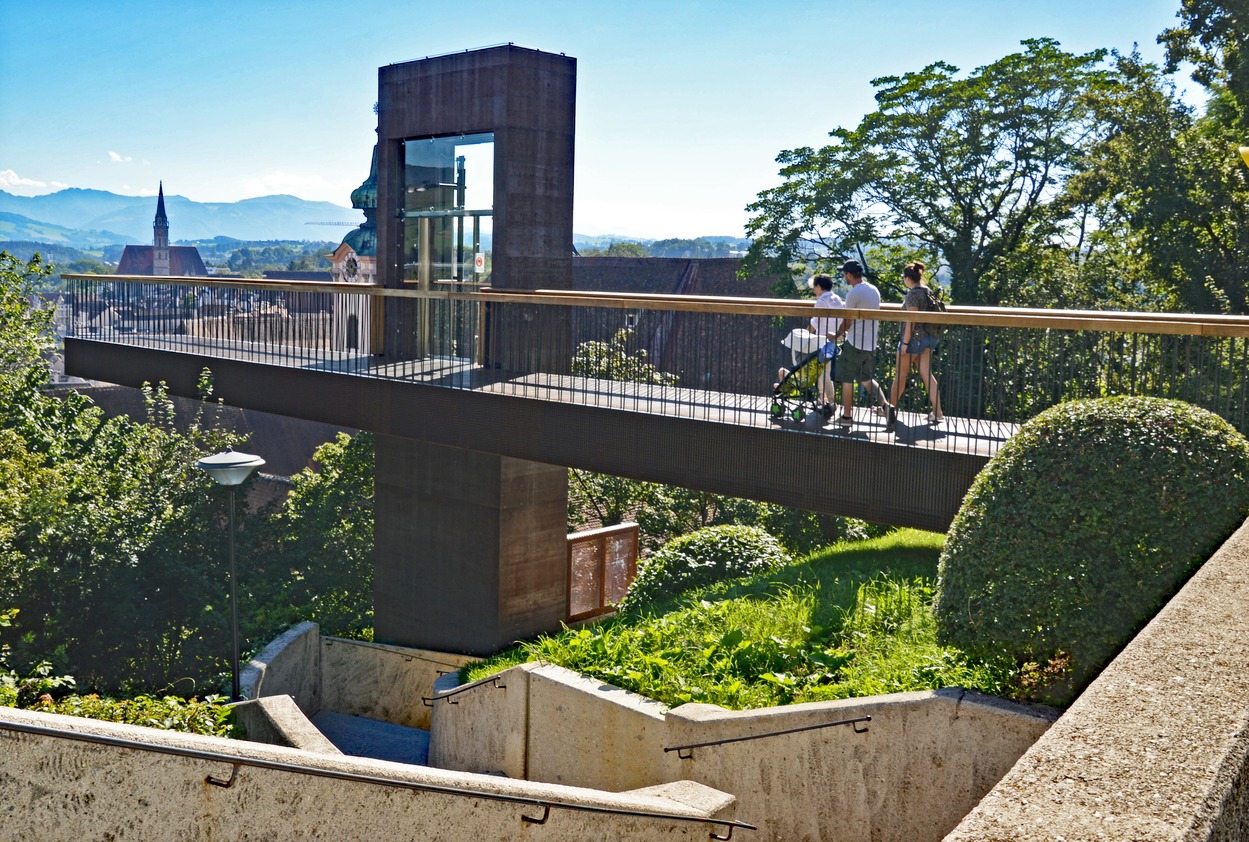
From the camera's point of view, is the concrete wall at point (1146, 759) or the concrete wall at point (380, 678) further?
the concrete wall at point (380, 678)

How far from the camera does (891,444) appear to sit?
8.79 meters

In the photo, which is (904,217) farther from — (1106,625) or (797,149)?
(1106,625)

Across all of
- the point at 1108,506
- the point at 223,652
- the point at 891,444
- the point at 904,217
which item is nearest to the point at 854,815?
the point at 1108,506

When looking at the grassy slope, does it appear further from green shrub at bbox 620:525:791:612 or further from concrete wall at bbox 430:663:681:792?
green shrub at bbox 620:525:791:612

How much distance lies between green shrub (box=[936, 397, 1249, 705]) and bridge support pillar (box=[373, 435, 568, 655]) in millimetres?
8171

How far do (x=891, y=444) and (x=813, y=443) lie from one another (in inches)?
27.2

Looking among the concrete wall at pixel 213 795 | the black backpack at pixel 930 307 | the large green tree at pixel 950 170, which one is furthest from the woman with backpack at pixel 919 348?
the large green tree at pixel 950 170

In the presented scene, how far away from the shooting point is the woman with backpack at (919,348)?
958 centimetres

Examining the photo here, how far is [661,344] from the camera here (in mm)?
13320

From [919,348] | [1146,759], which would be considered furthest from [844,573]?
[1146,759]

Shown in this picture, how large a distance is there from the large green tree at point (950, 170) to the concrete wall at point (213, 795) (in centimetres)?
2739

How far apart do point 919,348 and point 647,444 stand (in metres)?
2.54

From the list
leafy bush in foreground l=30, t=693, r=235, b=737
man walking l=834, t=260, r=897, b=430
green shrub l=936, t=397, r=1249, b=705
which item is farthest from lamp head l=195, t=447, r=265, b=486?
green shrub l=936, t=397, r=1249, b=705

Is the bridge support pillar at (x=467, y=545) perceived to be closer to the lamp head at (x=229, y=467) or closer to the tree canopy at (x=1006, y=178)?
the lamp head at (x=229, y=467)
